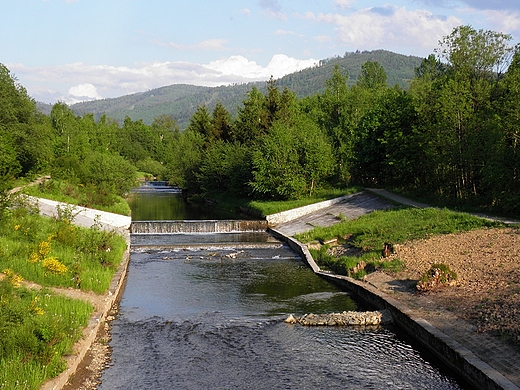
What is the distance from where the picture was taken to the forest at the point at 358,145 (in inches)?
1321

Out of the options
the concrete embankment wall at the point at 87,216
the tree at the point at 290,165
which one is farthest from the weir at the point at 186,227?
the tree at the point at 290,165

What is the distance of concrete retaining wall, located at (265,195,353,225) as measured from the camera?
4153cm

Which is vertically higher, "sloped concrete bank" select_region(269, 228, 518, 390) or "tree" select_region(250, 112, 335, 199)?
"tree" select_region(250, 112, 335, 199)

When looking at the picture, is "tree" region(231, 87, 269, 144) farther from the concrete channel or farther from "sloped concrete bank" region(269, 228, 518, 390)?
"sloped concrete bank" region(269, 228, 518, 390)

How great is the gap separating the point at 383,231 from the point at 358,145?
2525 centimetres

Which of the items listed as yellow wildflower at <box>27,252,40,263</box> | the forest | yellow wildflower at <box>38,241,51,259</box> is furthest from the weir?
yellow wildflower at <box>27,252,40,263</box>

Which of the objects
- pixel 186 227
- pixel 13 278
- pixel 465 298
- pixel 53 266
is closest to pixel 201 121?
pixel 186 227

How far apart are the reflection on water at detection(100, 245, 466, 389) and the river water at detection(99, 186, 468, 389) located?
0.03 meters

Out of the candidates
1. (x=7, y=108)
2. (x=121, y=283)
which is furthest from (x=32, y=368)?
(x=7, y=108)

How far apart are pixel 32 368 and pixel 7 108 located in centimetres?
4821

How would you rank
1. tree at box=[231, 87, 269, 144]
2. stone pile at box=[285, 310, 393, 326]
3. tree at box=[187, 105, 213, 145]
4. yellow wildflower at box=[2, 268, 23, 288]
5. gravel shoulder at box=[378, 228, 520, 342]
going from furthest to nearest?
1. tree at box=[187, 105, 213, 145]
2. tree at box=[231, 87, 269, 144]
3. stone pile at box=[285, 310, 393, 326]
4. yellow wildflower at box=[2, 268, 23, 288]
5. gravel shoulder at box=[378, 228, 520, 342]

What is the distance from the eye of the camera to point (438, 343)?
14.1m

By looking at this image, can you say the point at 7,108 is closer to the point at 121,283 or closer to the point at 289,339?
the point at 121,283

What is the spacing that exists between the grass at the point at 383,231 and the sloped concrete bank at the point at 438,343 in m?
2.22
